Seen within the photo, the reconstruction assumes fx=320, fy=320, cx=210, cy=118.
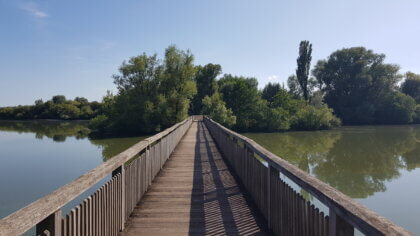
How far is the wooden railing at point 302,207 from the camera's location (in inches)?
71.5

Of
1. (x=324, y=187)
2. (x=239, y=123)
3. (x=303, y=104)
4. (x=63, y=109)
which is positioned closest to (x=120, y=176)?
(x=324, y=187)

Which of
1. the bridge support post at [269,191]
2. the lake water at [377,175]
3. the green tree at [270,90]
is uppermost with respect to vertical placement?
the green tree at [270,90]

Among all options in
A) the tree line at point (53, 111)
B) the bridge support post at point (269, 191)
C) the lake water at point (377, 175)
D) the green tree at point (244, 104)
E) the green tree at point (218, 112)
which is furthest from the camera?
the tree line at point (53, 111)

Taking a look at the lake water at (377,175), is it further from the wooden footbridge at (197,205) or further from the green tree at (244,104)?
the green tree at (244,104)

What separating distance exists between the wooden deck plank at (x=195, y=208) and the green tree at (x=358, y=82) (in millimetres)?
64684

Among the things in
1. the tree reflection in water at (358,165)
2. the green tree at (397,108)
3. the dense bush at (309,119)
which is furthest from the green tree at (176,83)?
the green tree at (397,108)

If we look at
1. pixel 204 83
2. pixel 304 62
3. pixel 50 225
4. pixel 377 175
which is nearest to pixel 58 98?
pixel 204 83

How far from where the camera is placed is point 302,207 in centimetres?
286

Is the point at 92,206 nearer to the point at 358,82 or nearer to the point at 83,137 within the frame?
the point at 83,137

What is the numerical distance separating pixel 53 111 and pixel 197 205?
10656 centimetres

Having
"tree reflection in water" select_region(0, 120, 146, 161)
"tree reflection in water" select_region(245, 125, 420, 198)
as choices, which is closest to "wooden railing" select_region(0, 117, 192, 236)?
"tree reflection in water" select_region(245, 125, 420, 198)

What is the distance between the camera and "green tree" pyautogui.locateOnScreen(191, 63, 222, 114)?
6850cm

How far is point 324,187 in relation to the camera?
254cm

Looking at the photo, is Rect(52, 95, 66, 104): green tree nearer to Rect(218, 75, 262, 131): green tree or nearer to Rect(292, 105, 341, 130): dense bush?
Rect(218, 75, 262, 131): green tree
